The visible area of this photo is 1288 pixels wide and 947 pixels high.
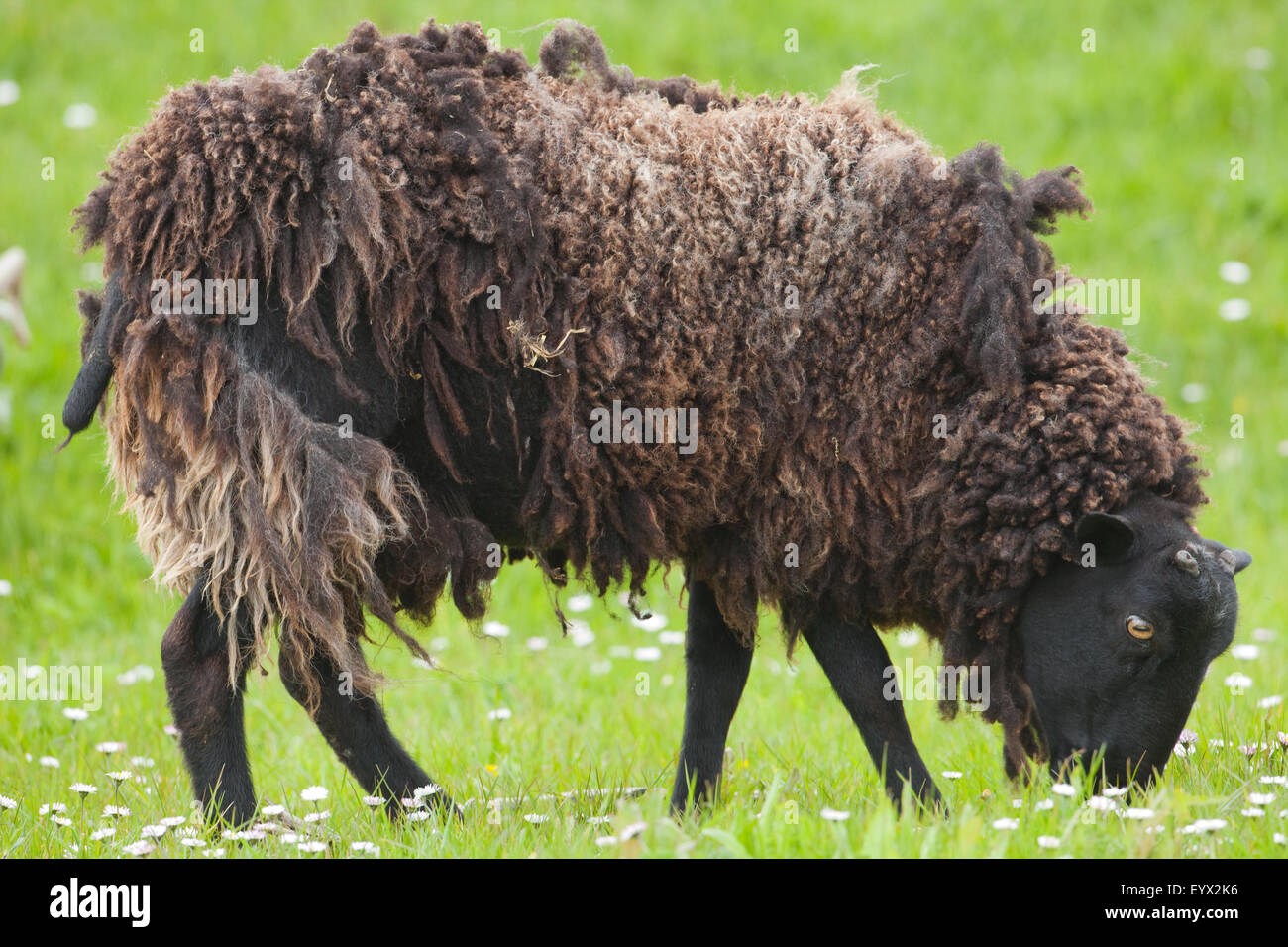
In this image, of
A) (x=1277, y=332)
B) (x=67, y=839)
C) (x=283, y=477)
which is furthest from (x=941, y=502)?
(x=1277, y=332)

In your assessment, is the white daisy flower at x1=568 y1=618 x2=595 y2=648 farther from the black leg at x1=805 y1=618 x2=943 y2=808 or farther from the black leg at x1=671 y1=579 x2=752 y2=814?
the black leg at x1=805 y1=618 x2=943 y2=808

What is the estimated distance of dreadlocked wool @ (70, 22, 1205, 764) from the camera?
12.4 ft

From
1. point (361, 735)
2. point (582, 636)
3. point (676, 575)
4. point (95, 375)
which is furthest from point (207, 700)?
point (676, 575)

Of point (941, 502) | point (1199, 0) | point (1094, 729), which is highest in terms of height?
point (1199, 0)

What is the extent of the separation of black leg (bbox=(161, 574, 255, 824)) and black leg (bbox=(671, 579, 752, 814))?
4.58 feet

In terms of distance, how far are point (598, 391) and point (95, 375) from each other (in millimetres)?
1374

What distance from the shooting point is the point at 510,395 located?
3.96 m

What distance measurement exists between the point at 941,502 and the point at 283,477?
185 centimetres

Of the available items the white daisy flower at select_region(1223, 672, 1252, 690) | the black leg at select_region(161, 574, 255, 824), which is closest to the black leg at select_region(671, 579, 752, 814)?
the black leg at select_region(161, 574, 255, 824)

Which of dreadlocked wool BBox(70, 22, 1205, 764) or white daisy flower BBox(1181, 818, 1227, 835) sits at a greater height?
dreadlocked wool BBox(70, 22, 1205, 764)

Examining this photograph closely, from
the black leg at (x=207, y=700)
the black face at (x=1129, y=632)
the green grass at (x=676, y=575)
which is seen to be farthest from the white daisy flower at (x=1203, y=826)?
the black leg at (x=207, y=700)

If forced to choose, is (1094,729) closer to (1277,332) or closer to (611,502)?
(611,502)

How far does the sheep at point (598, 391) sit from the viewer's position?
12.4 ft

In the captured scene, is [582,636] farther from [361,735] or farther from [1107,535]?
[1107,535]
